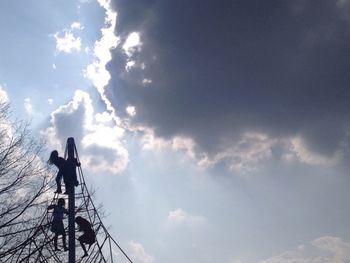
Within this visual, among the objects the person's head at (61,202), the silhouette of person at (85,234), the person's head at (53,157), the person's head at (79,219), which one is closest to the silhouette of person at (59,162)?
the person's head at (53,157)

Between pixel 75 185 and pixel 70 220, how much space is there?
1.56 m

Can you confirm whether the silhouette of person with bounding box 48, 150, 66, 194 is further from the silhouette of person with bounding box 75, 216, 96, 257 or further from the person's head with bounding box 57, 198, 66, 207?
the silhouette of person with bounding box 75, 216, 96, 257

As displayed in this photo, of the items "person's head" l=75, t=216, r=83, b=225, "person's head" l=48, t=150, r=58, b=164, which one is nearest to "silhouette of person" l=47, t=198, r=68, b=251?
"person's head" l=75, t=216, r=83, b=225

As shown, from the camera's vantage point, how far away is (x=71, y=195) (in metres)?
10.4

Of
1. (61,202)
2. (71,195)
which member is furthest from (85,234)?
(71,195)

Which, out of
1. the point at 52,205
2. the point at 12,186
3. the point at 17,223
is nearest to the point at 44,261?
the point at 52,205

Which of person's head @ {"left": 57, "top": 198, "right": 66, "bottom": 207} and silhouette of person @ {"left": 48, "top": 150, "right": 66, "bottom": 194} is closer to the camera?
person's head @ {"left": 57, "top": 198, "right": 66, "bottom": 207}

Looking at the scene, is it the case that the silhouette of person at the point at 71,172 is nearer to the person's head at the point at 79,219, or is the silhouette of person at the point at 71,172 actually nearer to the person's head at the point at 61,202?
the person's head at the point at 61,202

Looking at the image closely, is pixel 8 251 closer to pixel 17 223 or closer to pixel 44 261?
pixel 17 223

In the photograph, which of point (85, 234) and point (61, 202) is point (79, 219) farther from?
point (61, 202)

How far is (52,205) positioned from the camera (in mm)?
10625

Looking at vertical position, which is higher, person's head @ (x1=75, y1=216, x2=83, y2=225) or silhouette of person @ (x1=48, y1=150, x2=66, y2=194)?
silhouette of person @ (x1=48, y1=150, x2=66, y2=194)

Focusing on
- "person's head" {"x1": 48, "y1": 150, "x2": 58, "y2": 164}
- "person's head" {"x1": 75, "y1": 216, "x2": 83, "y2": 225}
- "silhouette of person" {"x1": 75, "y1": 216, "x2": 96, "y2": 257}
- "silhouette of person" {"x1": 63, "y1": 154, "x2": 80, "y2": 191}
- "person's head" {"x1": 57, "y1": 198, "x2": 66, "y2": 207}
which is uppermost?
"person's head" {"x1": 48, "y1": 150, "x2": 58, "y2": 164}

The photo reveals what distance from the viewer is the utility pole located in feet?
30.0
